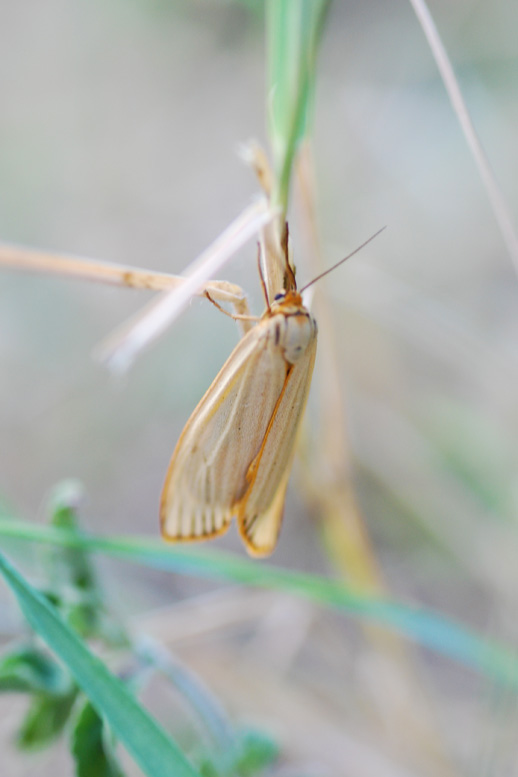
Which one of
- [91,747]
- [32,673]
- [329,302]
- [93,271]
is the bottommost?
[91,747]

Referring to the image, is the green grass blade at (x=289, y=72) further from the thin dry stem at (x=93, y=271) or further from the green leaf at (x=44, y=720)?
the green leaf at (x=44, y=720)

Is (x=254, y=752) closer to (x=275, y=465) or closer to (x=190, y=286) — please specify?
(x=275, y=465)

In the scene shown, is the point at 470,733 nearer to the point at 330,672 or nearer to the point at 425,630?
the point at 330,672

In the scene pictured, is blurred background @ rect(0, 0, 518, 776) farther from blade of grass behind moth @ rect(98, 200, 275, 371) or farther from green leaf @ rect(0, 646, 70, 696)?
blade of grass behind moth @ rect(98, 200, 275, 371)

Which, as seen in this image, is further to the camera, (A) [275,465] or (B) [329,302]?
(B) [329,302]

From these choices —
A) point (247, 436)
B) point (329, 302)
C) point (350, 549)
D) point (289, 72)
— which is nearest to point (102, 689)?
point (247, 436)

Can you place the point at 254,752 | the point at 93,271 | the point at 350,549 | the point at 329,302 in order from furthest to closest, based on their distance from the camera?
the point at 329,302 → the point at 350,549 → the point at 254,752 → the point at 93,271
